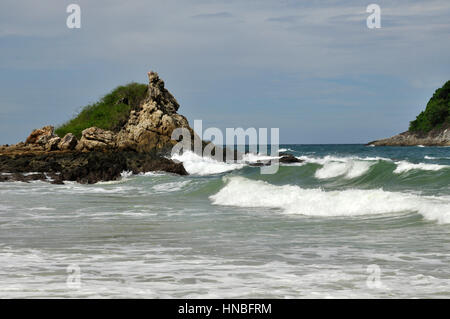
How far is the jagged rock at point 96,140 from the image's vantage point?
4253cm

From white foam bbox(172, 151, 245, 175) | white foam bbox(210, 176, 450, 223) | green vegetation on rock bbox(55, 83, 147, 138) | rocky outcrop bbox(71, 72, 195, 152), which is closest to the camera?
white foam bbox(210, 176, 450, 223)

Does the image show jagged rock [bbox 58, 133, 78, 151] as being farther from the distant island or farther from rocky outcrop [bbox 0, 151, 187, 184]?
the distant island

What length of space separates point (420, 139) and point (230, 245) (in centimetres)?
12759

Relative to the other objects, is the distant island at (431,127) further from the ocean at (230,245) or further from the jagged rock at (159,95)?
the ocean at (230,245)

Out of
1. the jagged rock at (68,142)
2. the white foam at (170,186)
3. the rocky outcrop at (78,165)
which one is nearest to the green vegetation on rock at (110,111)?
the jagged rock at (68,142)

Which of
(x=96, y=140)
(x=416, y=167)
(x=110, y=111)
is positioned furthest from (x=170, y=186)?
(x=110, y=111)

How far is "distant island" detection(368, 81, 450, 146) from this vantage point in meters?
127

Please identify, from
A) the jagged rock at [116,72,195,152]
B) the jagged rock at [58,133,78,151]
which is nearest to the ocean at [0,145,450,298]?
the jagged rock at [58,133,78,151]

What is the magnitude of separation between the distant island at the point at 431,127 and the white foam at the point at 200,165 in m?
92.3

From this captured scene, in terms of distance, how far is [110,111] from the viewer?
47.3 metres

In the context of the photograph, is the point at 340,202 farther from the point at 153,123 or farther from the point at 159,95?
the point at 159,95

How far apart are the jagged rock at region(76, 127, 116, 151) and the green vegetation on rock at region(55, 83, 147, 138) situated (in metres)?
1.54
